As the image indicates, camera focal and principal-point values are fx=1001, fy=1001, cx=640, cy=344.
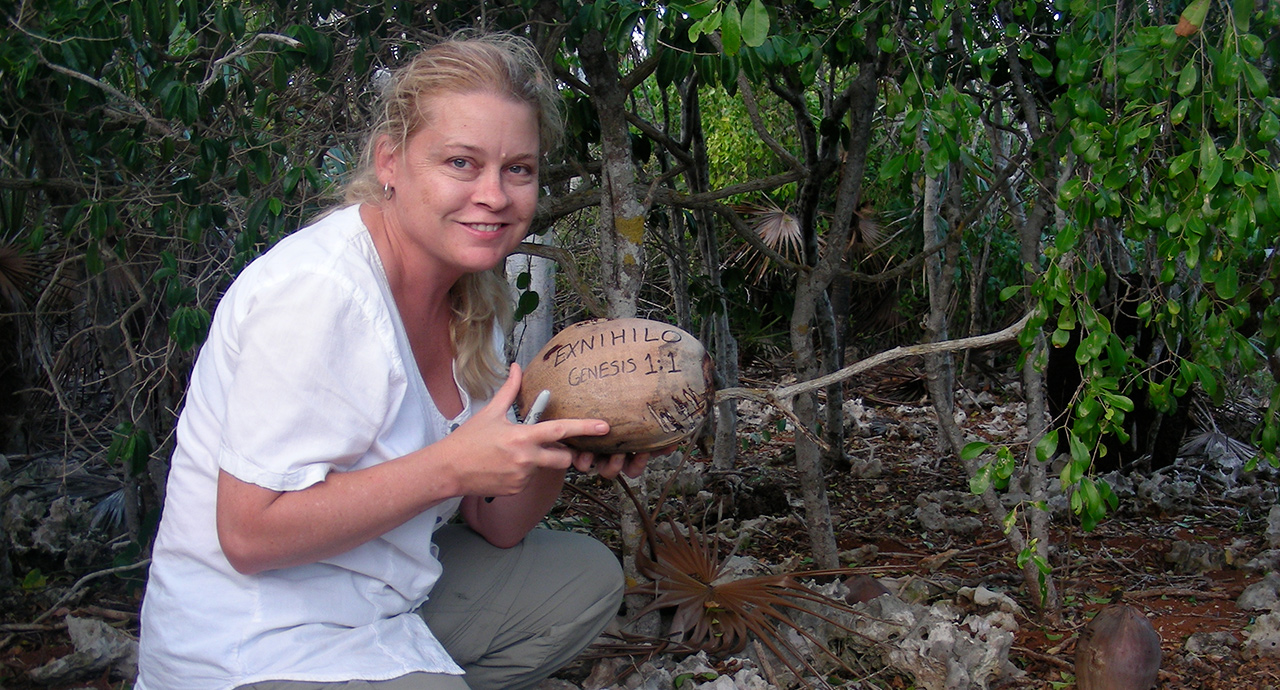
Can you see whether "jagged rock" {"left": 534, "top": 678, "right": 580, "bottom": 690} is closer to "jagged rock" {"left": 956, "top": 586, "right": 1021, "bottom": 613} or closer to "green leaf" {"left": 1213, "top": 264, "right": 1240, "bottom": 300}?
"jagged rock" {"left": 956, "top": 586, "right": 1021, "bottom": 613}

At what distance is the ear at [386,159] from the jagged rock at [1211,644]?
2366mm

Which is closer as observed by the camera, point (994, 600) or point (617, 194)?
point (617, 194)

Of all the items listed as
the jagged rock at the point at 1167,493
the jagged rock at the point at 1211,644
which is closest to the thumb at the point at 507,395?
the jagged rock at the point at 1211,644

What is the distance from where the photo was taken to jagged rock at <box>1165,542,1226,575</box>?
325 centimetres

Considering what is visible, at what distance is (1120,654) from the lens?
7.70 ft

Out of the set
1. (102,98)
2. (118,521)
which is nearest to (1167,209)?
(102,98)

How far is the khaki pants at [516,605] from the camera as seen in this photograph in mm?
2139

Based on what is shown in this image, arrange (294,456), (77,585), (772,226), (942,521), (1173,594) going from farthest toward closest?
(772,226) → (942,521) → (1173,594) → (77,585) → (294,456)

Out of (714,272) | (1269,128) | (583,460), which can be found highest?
(1269,128)

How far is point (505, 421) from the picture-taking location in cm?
159

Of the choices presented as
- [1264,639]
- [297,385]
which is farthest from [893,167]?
[1264,639]

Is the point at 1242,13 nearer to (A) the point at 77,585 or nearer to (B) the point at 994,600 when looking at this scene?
(B) the point at 994,600

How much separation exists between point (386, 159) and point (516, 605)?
990 mm

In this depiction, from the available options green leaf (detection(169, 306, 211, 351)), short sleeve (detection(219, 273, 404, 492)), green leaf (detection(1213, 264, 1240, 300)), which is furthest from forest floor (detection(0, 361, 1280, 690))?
short sleeve (detection(219, 273, 404, 492))
